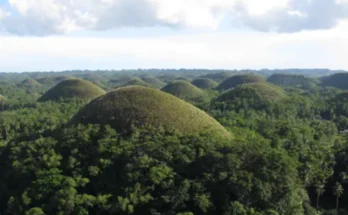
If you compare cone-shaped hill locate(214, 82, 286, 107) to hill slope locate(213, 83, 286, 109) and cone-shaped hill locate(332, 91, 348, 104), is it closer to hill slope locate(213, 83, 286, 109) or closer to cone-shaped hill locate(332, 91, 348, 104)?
hill slope locate(213, 83, 286, 109)

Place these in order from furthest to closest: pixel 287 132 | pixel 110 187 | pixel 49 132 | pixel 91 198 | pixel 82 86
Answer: pixel 82 86, pixel 287 132, pixel 49 132, pixel 110 187, pixel 91 198

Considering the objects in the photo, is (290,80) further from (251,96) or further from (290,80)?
(251,96)

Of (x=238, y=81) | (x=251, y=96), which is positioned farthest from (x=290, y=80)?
(x=251, y=96)

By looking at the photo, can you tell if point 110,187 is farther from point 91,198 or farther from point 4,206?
point 4,206

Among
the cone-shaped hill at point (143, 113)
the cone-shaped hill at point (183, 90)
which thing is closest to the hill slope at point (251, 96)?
the cone-shaped hill at point (183, 90)

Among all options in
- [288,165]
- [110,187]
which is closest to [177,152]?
[110,187]

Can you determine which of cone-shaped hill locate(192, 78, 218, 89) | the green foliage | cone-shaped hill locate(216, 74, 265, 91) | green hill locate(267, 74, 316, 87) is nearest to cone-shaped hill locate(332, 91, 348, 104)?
cone-shaped hill locate(216, 74, 265, 91)
